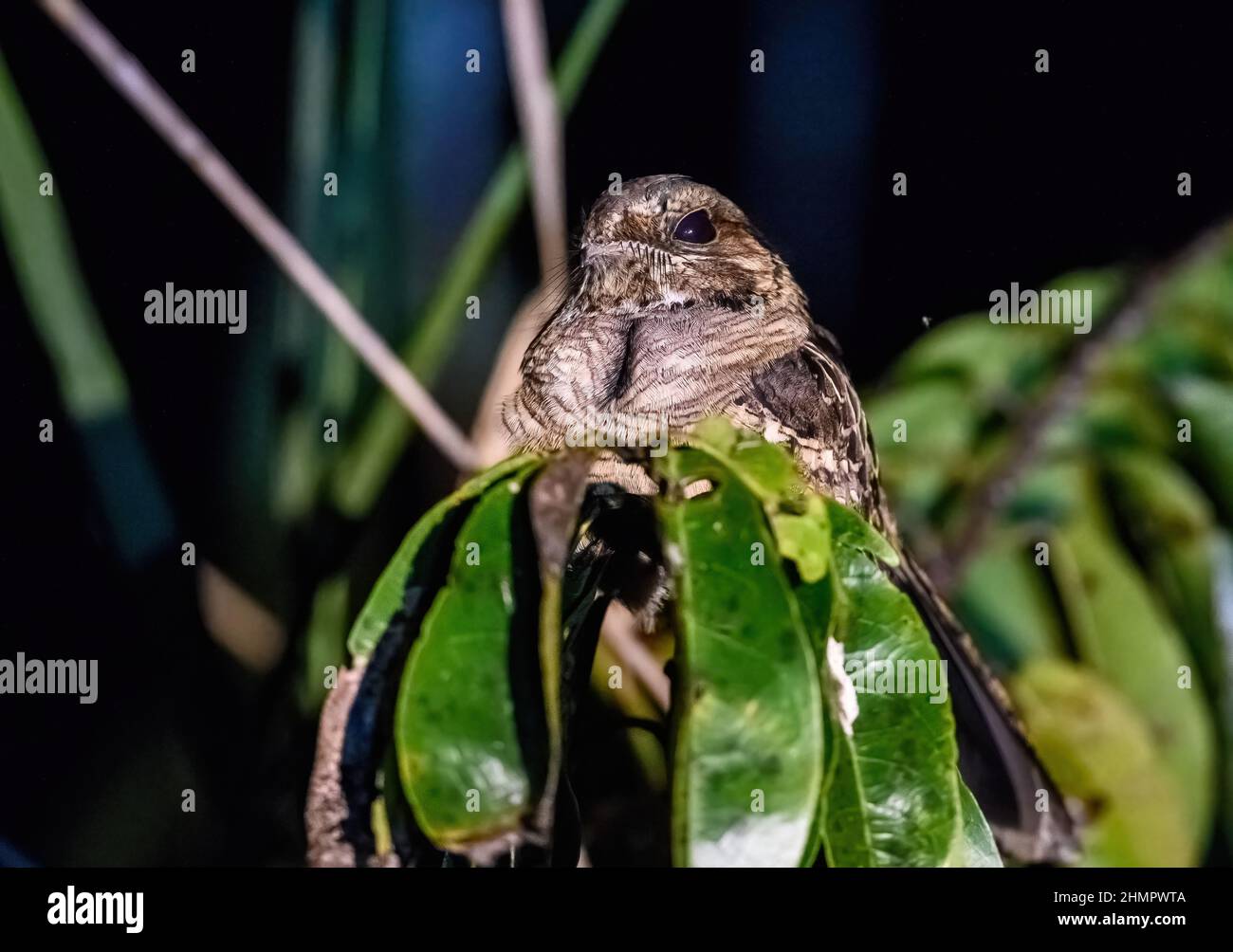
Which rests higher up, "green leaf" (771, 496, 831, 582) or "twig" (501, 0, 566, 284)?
"twig" (501, 0, 566, 284)

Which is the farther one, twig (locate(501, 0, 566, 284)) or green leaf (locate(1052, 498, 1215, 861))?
twig (locate(501, 0, 566, 284))

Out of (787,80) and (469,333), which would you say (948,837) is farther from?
(787,80)

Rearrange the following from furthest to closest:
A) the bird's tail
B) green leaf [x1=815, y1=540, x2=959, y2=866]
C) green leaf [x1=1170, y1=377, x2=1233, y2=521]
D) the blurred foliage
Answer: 1. green leaf [x1=1170, y1=377, x2=1233, y2=521]
2. the blurred foliage
3. the bird's tail
4. green leaf [x1=815, y1=540, x2=959, y2=866]

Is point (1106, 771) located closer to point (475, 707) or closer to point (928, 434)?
point (928, 434)

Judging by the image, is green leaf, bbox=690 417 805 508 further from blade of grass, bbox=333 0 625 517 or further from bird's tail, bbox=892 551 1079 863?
blade of grass, bbox=333 0 625 517


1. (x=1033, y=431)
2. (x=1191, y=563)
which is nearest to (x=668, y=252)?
(x=1033, y=431)

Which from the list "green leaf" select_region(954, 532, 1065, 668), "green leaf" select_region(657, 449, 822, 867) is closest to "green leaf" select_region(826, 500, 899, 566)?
"green leaf" select_region(657, 449, 822, 867)

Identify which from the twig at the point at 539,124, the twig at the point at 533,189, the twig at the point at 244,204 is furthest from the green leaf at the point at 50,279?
the twig at the point at 539,124
